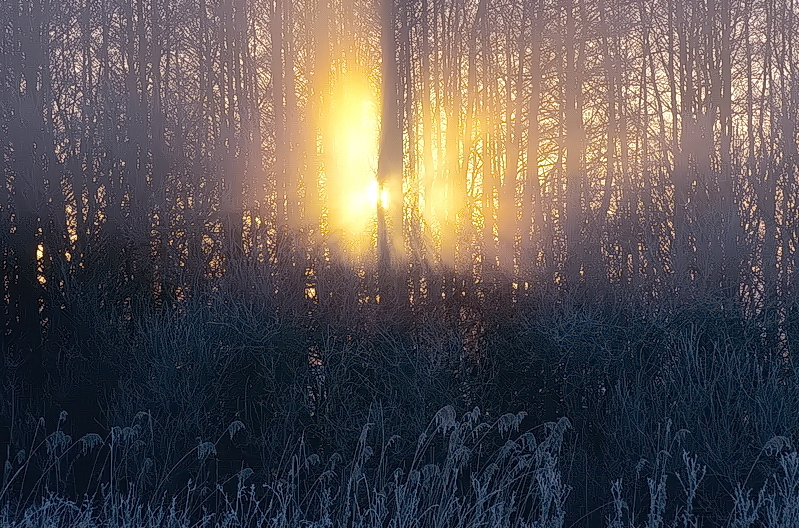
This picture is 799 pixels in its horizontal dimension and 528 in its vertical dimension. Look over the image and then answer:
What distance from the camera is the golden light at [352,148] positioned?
1623 cm

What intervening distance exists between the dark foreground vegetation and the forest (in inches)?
1.8

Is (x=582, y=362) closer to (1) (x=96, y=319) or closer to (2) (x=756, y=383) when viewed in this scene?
(2) (x=756, y=383)

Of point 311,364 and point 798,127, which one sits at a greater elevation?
point 798,127

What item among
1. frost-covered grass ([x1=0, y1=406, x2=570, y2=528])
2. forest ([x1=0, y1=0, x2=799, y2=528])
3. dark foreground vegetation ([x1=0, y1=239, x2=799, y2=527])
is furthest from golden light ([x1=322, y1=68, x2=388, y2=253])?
frost-covered grass ([x1=0, y1=406, x2=570, y2=528])

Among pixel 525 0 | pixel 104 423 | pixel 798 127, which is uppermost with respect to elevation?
pixel 525 0

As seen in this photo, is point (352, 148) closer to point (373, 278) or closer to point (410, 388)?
point (373, 278)

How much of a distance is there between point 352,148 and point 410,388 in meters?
7.74

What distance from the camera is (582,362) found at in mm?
12523

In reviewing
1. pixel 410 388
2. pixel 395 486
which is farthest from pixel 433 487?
pixel 410 388

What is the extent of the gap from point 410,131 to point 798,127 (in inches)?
318

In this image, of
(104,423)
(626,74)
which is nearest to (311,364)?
(104,423)

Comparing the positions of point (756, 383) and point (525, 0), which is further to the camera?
point (525, 0)

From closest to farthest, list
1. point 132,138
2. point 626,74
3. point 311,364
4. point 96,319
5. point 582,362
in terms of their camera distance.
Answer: point 582,362
point 311,364
point 96,319
point 132,138
point 626,74

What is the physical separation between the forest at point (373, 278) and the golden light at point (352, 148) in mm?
72
